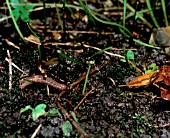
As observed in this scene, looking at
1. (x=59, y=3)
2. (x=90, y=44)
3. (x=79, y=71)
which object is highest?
(x=59, y=3)

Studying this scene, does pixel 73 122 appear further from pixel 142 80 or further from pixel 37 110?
pixel 142 80

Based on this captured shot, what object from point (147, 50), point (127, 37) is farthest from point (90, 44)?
point (147, 50)

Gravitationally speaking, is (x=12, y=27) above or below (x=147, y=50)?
above

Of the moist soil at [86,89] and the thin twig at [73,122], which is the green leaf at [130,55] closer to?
the moist soil at [86,89]

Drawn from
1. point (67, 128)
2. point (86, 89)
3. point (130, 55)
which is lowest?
point (67, 128)

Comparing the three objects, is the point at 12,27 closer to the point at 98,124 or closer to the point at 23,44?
the point at 23,44

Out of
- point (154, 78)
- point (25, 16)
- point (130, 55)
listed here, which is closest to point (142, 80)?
point (154, 78)

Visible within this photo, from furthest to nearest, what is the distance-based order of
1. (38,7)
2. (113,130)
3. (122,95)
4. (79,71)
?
(38,7) < (79,71) < (122,95) < (113,130)
